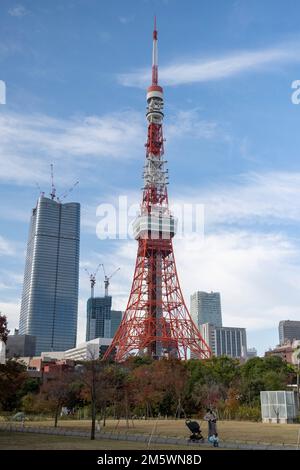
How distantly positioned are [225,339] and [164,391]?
149 m

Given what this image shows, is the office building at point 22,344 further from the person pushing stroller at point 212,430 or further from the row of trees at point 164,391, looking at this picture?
the person pushing stroller at point 212,430

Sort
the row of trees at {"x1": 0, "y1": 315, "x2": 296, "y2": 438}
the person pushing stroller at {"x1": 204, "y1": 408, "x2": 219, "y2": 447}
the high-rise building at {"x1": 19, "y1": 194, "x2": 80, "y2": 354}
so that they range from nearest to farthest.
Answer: the person pushing stroller at {"x1": 204, "y1": 408, "x2": 219, "y2": 447} < the row of trees at {"x1": 0, "y1": 315, "x2": 296, "y2": 438} < the high-rise building at {"x1": 19, "y1": 194, "x2": 80, "y2": 354}

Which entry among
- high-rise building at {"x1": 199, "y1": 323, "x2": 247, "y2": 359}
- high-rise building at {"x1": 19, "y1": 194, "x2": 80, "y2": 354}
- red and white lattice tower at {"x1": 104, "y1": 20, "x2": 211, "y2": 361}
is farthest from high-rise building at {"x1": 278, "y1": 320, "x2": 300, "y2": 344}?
red and white lattice tower at {"x1": 104, "y1": 20, "x2": 211, "y2": 361}

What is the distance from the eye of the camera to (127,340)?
5928 cm

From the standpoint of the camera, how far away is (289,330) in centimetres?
18488

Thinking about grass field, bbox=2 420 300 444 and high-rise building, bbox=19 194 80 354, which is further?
high-rise building, bbox=19 194 80 354

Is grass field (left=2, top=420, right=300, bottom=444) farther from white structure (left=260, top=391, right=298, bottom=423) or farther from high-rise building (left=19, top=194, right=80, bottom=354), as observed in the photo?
high-rise building (left=19, top=194, right=80, bottom=354)

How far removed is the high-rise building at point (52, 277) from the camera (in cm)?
16438

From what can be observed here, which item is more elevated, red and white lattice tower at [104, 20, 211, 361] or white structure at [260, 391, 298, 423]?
red and white lattice tower at [104, 20, 211, 361]

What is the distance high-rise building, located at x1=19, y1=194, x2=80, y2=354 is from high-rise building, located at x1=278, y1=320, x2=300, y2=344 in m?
74.7

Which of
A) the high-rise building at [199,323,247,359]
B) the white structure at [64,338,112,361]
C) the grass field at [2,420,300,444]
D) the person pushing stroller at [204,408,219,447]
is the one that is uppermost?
the high-rise building at [199,323,247,359]

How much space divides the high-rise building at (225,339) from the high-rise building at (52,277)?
4849 cm

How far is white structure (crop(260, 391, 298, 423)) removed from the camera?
32.8m

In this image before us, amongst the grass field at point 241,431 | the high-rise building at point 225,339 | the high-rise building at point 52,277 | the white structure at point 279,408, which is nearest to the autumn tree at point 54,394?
the grass field at point 241,431
